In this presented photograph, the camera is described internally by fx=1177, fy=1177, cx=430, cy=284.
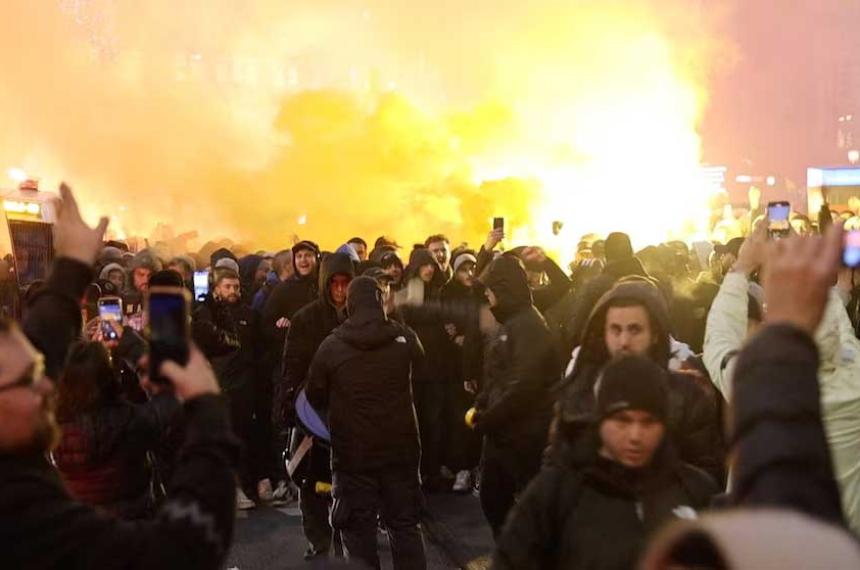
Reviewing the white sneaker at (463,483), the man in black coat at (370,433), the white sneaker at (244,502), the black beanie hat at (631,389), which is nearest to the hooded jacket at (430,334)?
the white sneaker at (463,483)

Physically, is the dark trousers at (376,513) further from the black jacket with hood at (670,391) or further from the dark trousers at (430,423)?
the dark trousers at (430,423)

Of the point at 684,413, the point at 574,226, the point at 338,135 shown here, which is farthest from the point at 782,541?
the point at 338,135

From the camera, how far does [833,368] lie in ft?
15.1

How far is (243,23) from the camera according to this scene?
108ft

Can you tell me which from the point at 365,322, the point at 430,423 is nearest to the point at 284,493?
the point at 430,423

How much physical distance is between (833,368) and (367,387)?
2396mm

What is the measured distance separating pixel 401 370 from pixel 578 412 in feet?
8.91

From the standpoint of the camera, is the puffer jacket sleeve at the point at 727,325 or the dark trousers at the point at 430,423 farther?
the dark trousers at the point at 430,423

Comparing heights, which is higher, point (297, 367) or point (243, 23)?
point (243, 23)

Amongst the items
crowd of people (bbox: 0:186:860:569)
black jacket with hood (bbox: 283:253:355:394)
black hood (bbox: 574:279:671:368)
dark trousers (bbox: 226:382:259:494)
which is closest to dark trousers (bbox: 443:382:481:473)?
crowd of people (bbox: 0:186:860:569)

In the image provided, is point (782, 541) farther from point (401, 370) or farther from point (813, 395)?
point (401, 370)

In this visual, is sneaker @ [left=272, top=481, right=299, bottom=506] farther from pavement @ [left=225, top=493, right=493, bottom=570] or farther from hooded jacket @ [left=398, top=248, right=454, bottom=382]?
hooded jacket @ [left=398, top=248, right=454, bottom=382]

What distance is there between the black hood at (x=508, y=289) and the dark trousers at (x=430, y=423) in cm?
347

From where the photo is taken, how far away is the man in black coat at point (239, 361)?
27.4ft
